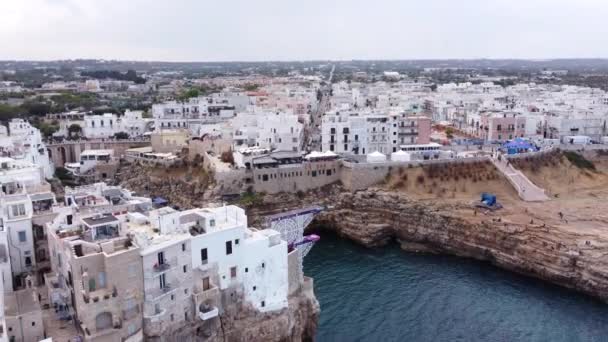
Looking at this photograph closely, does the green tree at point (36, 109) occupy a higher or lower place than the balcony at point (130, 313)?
higher

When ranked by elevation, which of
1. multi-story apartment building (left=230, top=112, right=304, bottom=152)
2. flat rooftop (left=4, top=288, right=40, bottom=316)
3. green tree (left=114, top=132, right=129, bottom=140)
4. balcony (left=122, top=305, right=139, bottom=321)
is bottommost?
balcony (left=122, top=305, right=139, bottom=321)

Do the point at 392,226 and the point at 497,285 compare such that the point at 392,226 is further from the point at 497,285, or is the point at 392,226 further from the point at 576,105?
the point at 576,105

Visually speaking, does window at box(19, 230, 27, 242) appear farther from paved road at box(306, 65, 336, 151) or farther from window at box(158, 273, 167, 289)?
paved road at box(306, 65, 336, 151)

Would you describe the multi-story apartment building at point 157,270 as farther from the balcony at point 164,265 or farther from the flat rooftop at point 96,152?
the flat rooftop at point 96,152

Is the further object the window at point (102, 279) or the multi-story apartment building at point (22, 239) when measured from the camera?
the multi-story apartment building at point (22, 239)

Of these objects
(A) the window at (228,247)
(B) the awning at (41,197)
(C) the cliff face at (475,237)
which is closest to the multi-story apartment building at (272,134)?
(C) the cliff face at (475,237)

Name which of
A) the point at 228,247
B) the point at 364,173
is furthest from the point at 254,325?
the point at 364,173

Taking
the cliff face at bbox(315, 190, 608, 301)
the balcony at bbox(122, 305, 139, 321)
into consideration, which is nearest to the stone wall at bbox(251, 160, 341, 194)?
the cliff face at bbox(315, 190, 608, 301)

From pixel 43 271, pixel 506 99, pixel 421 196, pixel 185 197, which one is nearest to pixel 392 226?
pixel 421 196
